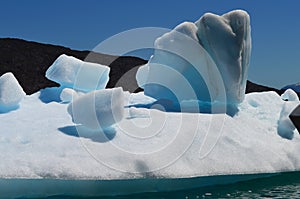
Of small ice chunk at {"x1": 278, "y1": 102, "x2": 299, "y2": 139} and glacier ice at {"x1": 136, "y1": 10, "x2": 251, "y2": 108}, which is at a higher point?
glacier ice at {"x1": 136, "y1": 10, "x2": 251, "y2": 108}

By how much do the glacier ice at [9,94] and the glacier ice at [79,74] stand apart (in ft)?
4.10

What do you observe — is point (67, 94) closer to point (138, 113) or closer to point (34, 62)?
point (138, 113)

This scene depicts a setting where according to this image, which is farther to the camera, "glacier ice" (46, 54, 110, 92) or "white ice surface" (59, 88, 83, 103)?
"glacier ice" (46, 54, 110, 92)

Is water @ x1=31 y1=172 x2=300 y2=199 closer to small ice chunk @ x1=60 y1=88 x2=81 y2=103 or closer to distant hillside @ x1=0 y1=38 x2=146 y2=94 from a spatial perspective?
small ice chunk @ x1=60 y1=88 x2=81 y2=103

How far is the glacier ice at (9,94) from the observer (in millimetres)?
8695

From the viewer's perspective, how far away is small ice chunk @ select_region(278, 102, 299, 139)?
986 cm

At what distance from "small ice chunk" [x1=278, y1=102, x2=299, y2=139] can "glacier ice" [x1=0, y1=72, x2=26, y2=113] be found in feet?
17.7

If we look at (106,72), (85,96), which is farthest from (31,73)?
(85,96)

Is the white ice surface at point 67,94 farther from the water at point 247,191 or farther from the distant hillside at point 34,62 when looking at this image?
the distant hillside at point 34,62

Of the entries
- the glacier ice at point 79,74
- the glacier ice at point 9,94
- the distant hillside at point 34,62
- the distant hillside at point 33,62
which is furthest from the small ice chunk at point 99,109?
the distant hillside at point 33,62

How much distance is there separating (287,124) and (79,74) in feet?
15.0

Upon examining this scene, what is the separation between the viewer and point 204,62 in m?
10.2

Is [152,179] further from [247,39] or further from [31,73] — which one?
[31,73]

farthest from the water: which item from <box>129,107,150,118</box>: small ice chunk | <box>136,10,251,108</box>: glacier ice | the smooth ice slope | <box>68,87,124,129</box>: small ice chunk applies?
<box>136,10,251,108</box>: glacier ice
